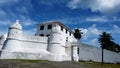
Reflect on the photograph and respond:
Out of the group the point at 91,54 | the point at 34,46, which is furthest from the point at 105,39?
the point at 34,46

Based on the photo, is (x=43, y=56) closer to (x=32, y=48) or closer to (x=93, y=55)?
(x=32, y=48)

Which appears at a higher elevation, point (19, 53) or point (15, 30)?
point (15, 30)

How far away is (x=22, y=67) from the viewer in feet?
68.7

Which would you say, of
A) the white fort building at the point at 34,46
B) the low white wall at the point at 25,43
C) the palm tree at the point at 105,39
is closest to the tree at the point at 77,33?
the palm tree at the point at 105,39

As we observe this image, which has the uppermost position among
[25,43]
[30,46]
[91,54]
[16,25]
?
[16,25]

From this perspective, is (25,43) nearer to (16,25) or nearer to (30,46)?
(30,46)

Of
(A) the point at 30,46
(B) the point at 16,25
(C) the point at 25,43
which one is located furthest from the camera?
(A) the point at 30,46

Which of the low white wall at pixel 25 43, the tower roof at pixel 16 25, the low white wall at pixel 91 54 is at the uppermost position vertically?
the tower roof at pixel 16 25

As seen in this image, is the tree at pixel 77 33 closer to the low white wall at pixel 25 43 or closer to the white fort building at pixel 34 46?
the white fort building at pixel 34 46

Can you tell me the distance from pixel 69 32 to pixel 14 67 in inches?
1422

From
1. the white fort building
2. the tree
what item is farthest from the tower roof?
the tree

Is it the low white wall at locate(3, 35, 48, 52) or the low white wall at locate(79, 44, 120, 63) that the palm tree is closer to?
the low white wall at locate(79, 44, 120, 63)

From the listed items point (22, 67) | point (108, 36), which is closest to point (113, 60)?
point (108, 36)

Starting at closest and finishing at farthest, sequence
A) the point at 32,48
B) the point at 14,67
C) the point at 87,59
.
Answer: the point at 14,67, the point at 32,48, the point at 87,59
